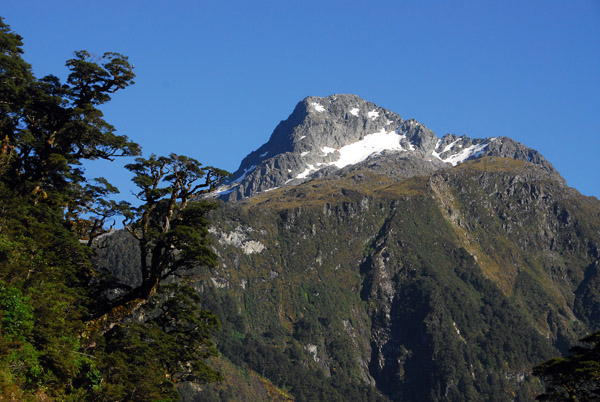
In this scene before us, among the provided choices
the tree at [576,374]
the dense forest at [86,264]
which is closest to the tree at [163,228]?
the dense forest at [86,264]

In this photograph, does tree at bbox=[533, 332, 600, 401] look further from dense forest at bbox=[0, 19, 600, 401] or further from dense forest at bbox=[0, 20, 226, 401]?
dense forest at bbox=[0, 20, 226, 401]

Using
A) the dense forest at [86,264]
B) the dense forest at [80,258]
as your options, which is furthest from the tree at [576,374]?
the dense forest at [80,258]

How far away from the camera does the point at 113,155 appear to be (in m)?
63.0

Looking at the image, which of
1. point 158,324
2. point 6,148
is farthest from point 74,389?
point 6,148

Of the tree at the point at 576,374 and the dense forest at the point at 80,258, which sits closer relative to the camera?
the dense forest at the point at 80,258

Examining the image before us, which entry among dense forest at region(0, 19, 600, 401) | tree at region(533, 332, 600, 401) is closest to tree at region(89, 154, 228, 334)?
dense forest at region(0, 19, 600, 401)

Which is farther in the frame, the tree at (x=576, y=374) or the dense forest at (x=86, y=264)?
the tree at (x=576, y=374)

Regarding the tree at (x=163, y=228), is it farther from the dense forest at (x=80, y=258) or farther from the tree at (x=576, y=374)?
the tree at (x=576, y=374)

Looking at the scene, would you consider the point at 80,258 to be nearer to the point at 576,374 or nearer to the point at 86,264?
the point at 86,264

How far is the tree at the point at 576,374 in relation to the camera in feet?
180

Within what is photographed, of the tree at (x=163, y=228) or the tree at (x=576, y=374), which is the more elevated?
the tree at (x=163, y=228)

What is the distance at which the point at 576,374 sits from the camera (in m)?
55.8

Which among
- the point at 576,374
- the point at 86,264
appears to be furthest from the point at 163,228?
the point at 576,374

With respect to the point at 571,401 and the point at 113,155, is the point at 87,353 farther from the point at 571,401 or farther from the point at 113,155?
the point at 571,401
